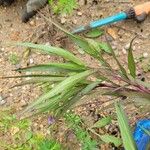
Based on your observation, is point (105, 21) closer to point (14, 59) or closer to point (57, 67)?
point (14, 59)

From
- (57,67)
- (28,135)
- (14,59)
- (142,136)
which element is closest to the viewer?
(57,67)

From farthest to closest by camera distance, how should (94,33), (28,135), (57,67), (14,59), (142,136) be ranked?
(14,59) → (94,33) → (28,135) → (142,136) → (57,67)

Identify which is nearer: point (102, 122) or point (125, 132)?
point (125, 132)

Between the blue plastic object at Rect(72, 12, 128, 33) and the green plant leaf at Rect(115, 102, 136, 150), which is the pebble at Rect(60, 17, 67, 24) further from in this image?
the green plant leaf at Rect(115, 102, 136, 150)

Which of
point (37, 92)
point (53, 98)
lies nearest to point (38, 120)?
point (37, 92)

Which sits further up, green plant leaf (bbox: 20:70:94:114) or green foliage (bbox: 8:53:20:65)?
green foliage (bbox: 8:53:20:65)

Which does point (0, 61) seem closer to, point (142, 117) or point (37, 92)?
point (37, 92)

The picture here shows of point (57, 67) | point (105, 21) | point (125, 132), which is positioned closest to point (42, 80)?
point (57, 67)

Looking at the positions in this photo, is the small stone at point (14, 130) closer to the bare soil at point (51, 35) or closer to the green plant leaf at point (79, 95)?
the bare soil at point (51, 35)

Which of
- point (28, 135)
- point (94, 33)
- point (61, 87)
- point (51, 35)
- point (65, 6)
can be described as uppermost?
point (65, 6)

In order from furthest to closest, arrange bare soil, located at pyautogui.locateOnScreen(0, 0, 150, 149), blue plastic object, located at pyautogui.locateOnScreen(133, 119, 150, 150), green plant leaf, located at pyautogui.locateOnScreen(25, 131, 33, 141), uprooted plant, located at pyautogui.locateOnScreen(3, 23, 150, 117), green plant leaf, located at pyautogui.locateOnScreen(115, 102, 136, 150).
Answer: bare soil, located at pyautogui.locateOnScreen(0, 0, 150, 149) < green plant leaf, located at pyautogui.locateOnScreen(25, 131, 33, 141) < blue plastic object, located at pyautogui.locateOnScreen(133, 119, 150, 150) < uprooted plant, located at pyautogui.locateOnScreen(3, 23, 150, 117) < green plant leaf, located at pyautogui.locateOnScreen(115, 102, 136, 150)

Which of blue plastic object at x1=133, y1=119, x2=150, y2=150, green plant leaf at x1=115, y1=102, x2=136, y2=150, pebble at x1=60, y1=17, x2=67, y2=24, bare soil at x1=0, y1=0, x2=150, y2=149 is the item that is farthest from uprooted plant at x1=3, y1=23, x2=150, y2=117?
pebble at x1=60, y1=17, x2=67, y2=24
